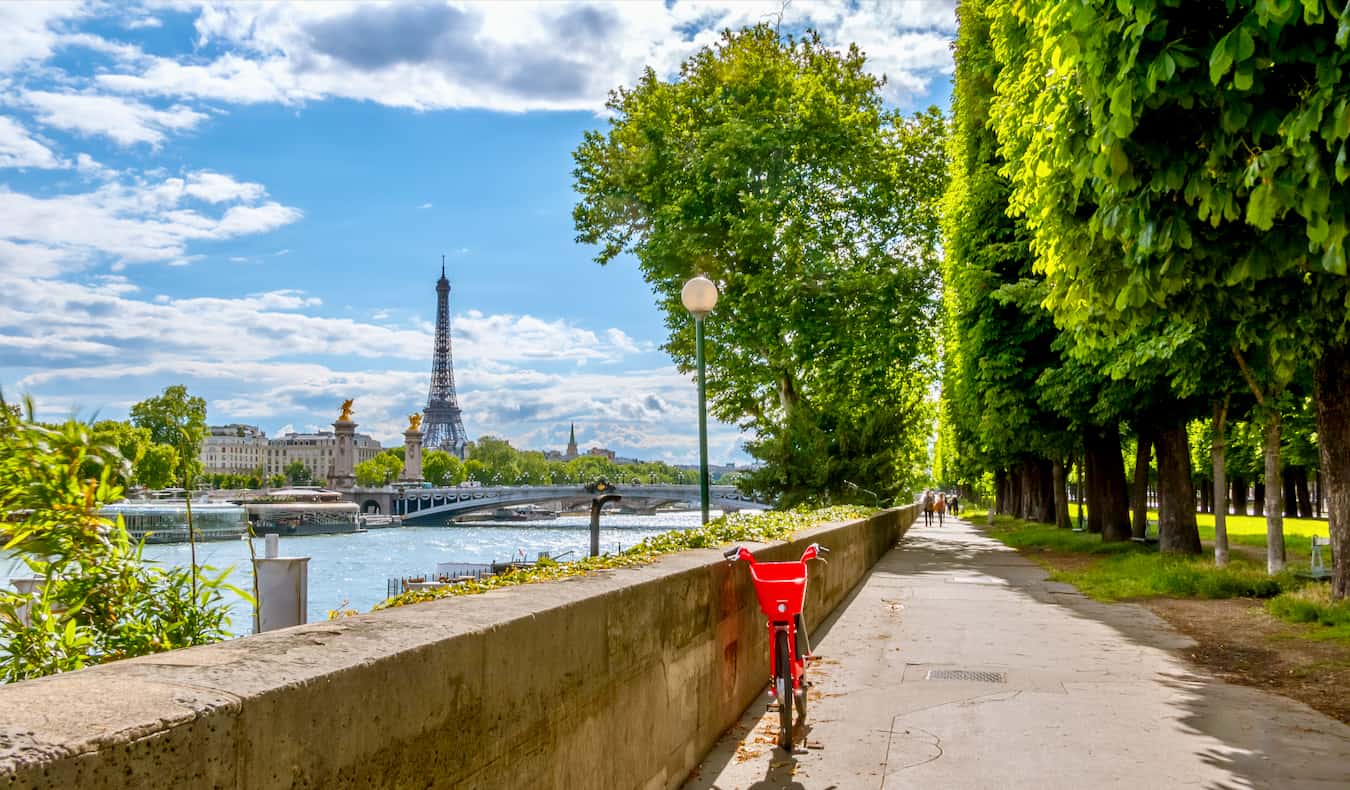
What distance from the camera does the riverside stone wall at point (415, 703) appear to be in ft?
6.39

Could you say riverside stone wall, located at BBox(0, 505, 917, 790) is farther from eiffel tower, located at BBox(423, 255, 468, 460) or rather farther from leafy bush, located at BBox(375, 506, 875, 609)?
eiffel tower, located at BBox(423, 255, 468, 460)

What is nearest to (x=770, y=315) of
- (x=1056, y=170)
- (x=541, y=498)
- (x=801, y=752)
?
(x=1056, y=170)

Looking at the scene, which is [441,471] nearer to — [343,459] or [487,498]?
[343,459]

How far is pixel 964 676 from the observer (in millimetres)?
9234

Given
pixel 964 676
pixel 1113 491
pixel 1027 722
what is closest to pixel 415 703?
pixel 1027 722

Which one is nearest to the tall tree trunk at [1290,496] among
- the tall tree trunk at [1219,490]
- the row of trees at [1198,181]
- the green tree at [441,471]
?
the tall tree trunk at [1219,490]

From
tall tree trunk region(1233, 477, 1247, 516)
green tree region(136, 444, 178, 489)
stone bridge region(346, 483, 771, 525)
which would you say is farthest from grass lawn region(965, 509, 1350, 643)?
stone bridge region(346, 483, 771, 525)

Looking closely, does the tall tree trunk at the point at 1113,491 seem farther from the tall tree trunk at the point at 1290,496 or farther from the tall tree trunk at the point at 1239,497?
the tall tree trunk at the point at 1239,497

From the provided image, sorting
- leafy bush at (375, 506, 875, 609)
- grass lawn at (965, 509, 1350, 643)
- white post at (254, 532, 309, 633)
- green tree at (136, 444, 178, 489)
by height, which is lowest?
grass lawn at (965, 509, 1350, 643)

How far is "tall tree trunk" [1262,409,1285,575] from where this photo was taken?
53.8 ft

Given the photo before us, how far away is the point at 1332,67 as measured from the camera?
5.79 m

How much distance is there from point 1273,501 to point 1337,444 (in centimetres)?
370

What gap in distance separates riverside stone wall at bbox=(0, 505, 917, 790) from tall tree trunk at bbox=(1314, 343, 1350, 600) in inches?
403

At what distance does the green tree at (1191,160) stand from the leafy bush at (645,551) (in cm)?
331
